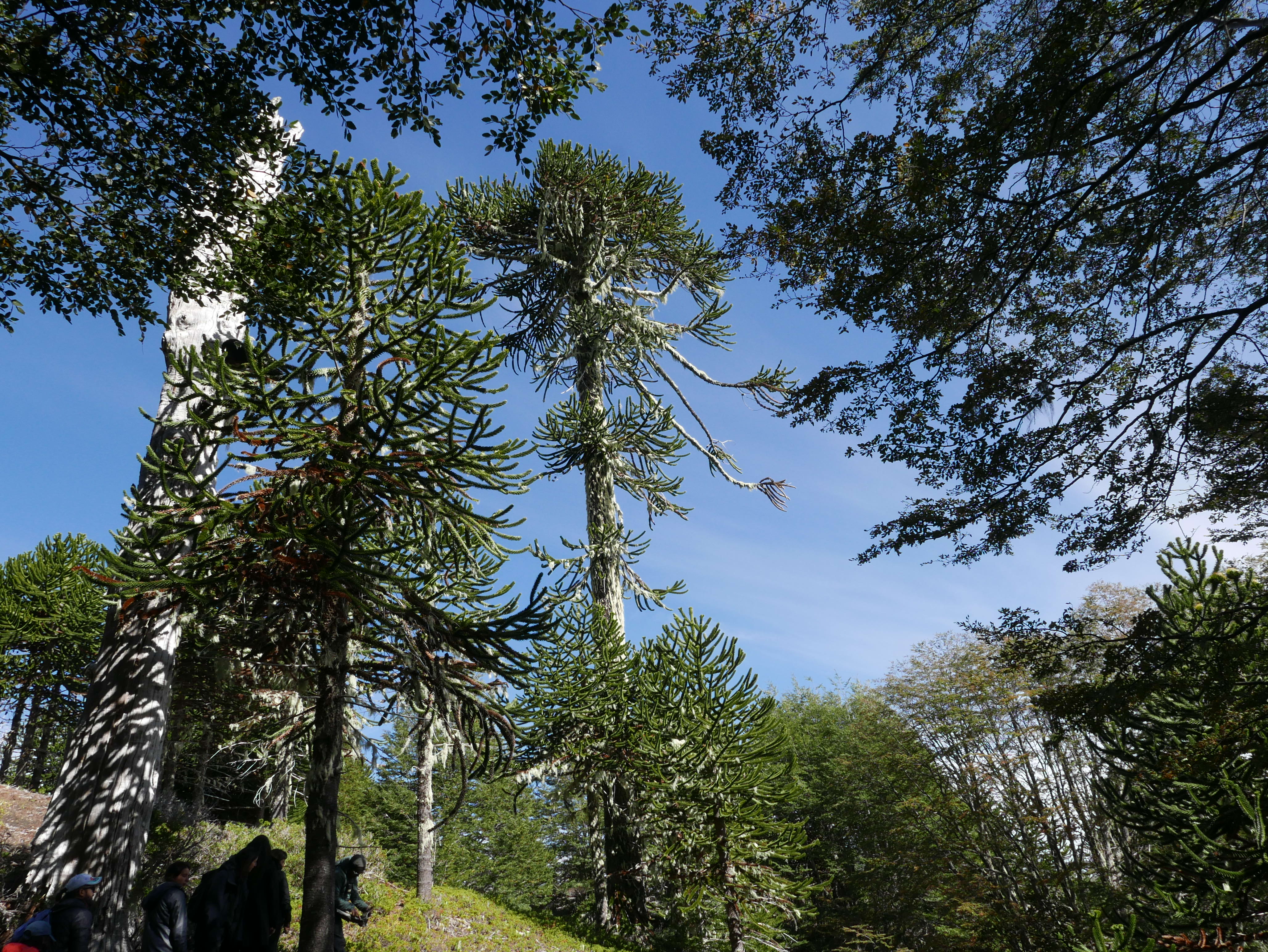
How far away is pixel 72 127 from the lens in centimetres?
477

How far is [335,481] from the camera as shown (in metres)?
4.89

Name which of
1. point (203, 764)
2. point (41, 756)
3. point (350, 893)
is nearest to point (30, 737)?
point (41, 756)

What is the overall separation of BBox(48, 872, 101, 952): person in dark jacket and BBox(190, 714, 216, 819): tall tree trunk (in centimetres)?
860

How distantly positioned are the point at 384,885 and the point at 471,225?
14.2 metres

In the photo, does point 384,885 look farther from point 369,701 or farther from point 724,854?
point 369,701

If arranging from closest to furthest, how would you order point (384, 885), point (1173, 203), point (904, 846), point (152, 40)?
point (152, 40) → point (1173, 203) → point (384, 885) → point (904, 846)

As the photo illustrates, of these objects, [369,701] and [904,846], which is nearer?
[369,701]

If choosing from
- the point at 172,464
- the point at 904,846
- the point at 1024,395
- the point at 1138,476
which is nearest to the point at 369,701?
the point at 172,464

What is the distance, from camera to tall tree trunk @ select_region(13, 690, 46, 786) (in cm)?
1498

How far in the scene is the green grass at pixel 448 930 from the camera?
32.7 feet

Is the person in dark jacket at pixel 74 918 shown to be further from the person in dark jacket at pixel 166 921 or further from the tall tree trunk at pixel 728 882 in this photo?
the tall tree trunk at pixel 728 882

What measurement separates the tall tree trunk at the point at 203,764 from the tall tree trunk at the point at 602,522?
766cm

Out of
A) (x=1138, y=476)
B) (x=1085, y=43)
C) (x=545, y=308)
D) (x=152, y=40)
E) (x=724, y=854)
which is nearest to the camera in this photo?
(x=152, y=40)

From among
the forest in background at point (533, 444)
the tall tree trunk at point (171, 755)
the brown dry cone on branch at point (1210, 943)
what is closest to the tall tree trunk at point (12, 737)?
the tall tree trunk at point (171, 755)
